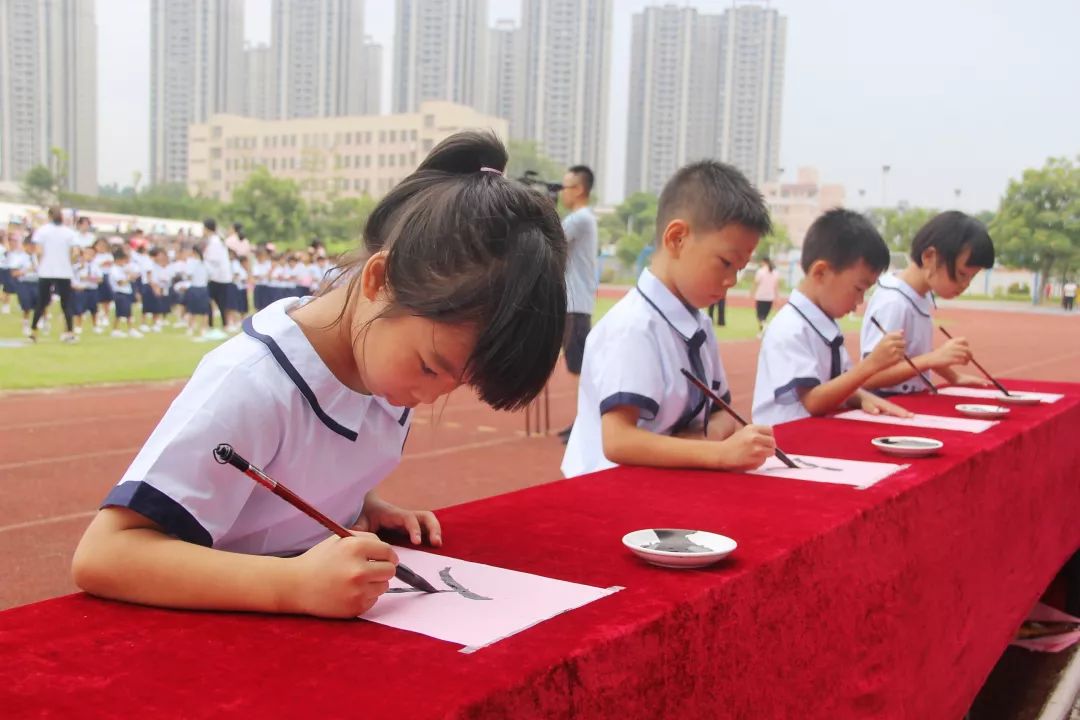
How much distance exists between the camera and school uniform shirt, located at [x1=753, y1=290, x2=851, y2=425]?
9.20ft

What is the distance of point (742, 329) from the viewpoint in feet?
51.2

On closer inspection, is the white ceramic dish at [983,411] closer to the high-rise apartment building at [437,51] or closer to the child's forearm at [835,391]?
the child's forearm at [835,391]

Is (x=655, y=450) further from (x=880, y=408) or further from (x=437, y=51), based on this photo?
(x=437, y=51)

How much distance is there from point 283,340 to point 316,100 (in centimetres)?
5275

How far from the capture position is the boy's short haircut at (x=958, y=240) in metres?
3.58

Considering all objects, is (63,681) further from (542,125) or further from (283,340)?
(542,125)

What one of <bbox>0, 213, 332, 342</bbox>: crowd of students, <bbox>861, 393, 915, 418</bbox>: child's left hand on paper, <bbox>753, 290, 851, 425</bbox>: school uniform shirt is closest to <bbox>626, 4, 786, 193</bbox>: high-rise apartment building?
<bbox>0, 213, 332, 342</bbox>: crowd of students

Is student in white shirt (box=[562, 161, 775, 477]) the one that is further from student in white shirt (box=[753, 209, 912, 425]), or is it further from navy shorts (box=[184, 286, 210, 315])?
navy shorts (box=[184, 286, 210, 315])

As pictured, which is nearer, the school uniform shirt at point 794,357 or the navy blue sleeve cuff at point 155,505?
the navy blue sleeve cuff at point 155,505

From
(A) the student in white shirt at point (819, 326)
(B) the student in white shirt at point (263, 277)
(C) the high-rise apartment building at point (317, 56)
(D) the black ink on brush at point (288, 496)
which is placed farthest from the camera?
(C) the high-rise apartment building at point (317, 56)

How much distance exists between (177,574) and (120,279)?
12.2 meters

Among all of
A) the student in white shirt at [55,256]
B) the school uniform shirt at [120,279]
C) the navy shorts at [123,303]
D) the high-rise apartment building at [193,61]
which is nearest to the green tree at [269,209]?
the high-rise apartment building at [193,61]

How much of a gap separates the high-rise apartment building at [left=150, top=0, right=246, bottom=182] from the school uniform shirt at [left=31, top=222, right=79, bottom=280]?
4278 centimetres

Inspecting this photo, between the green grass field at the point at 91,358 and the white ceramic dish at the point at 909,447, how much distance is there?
21.9 ft
